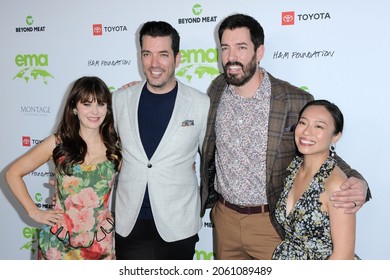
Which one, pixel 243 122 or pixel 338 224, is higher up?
pixel 243 122

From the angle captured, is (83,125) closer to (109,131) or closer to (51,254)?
(109,131)

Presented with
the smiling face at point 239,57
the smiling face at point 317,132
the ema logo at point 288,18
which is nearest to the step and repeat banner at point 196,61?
the ema logo at point 288,18

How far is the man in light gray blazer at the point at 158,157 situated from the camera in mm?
2178

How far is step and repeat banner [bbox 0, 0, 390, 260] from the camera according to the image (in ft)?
8.42

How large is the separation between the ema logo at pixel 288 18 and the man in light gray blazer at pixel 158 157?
0.85 m

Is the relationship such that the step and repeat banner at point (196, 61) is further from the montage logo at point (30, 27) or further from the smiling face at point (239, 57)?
the smiling face at point (239, 57)

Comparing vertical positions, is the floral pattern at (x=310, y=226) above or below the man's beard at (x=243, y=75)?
below

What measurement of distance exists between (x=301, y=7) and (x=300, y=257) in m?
1.71

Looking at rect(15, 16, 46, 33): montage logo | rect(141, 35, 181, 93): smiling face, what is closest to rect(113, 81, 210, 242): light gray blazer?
rect(141, 35, 181, 93): smiling face

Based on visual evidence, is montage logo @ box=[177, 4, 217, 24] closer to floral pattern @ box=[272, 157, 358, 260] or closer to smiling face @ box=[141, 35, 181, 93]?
smiling face @ box=[141, 35, 181, 93]

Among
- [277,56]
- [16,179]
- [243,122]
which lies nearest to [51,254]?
[16,179]

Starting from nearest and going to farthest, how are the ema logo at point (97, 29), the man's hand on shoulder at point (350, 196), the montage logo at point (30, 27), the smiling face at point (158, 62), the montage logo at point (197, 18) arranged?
the man's hand on shoulder at point (350, 196) → the smiling face at point (158, 62) → the montage logo at point (197, 18) → the ema logo at point (97, 29) → the montage logo at point (30, 27)

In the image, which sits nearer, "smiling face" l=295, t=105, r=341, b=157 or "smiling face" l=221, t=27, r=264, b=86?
"smiling face" l=295, t=105, r=341, b=157

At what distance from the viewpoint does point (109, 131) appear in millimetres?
2289
